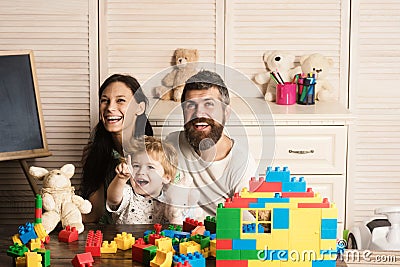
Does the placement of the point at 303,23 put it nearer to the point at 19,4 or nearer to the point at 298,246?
the point at 19,4

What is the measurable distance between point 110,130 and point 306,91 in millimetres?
949

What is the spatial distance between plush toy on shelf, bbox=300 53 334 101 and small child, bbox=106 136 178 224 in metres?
1.06

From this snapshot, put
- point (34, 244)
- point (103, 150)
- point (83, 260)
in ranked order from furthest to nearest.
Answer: point (103, 150)
point (34, 244)
point (83, 260)

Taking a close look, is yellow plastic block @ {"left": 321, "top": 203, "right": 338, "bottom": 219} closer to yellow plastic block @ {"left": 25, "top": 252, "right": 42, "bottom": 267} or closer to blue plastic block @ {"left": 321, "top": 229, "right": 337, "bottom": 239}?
blue plastic block @ {"left": 321, "top": 229, "right": 337, "bottom": 239}

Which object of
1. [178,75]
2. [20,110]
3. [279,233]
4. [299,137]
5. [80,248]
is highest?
[178,75]

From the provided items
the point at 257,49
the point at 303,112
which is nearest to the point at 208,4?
the point at 257,49

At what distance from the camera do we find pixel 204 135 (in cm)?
271

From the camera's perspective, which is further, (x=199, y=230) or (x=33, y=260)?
(x=199, y=230)

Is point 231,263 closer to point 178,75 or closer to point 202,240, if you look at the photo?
point 202,240

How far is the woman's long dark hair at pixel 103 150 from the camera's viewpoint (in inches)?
121

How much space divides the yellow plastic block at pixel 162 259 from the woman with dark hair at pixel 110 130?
93 cm

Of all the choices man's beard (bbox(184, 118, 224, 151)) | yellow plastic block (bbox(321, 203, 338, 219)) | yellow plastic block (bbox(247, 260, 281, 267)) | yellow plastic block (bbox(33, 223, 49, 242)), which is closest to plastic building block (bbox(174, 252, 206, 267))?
yellow plastic block (bbox(247, 260, 281, 267))

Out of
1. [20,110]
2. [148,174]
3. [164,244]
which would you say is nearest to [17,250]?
[164,244]

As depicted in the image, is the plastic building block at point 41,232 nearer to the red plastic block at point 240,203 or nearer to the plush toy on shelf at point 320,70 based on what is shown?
the red plastic block at point 240,203
